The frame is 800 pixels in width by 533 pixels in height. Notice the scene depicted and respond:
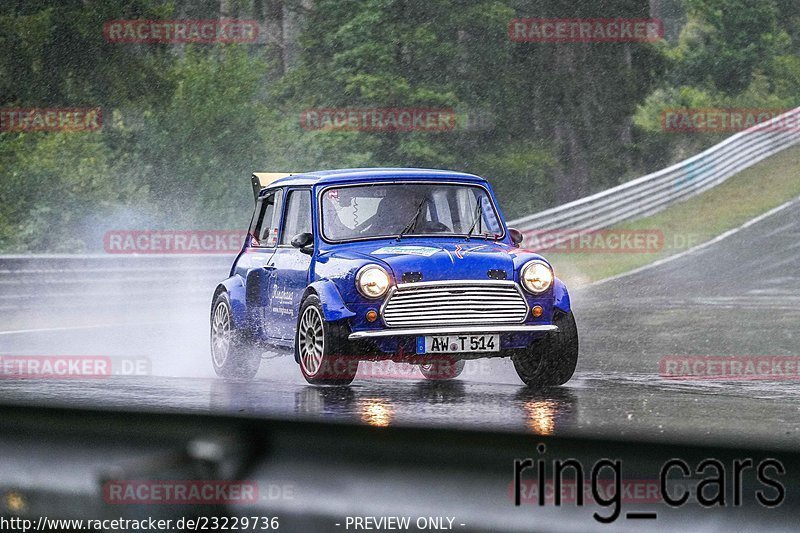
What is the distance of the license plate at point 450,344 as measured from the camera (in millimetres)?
7816

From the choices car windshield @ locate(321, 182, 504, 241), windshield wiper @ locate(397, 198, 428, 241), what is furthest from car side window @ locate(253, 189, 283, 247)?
windshield wiper @ locate(397, 198, 428, 241)

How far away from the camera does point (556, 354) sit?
27.2 ft

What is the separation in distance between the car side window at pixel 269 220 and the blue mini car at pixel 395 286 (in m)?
0.02

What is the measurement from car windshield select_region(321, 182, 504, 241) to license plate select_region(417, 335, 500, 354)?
3.24 ft

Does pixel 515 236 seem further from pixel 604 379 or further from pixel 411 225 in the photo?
pixel 604 379

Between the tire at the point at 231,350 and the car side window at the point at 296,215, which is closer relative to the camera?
the car side window at the point at 296,215

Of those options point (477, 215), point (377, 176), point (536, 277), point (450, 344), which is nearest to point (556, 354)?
point (536, 277)

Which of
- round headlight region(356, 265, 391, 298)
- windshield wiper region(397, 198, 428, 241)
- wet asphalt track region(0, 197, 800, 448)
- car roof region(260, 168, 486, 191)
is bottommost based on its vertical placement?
wet asphalt track region(0, 197, 800, 448)

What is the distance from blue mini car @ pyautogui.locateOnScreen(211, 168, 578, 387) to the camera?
786 centimetres

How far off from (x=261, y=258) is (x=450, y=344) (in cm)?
222

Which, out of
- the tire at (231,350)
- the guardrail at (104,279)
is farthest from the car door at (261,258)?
the guardrail at (104,279)

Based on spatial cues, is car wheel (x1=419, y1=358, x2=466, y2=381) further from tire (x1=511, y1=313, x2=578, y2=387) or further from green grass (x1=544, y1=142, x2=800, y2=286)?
green grass (x1=544, y1=142, x2=800, y2=286)

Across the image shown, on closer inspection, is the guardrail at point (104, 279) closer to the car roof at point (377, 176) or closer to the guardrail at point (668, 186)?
the guardrail at point (668, 186)

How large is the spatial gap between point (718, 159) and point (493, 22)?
37.8 ft
